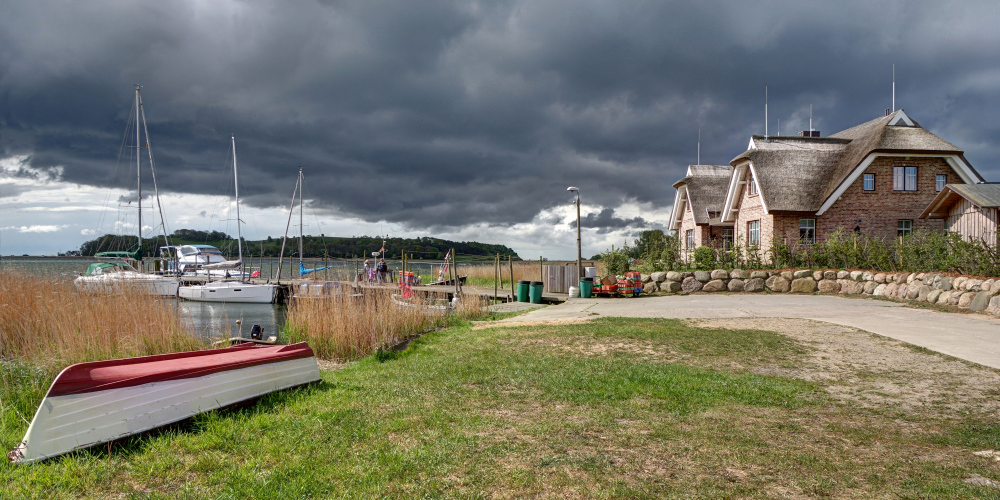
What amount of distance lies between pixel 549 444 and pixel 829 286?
1945 centimetres

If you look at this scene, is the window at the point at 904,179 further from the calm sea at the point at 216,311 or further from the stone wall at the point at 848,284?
the calm sea at the point at 216,311

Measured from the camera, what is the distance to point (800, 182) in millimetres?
27438

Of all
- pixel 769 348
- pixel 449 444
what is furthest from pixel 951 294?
pixel 449 444

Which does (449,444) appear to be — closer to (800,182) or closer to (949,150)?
(800,182)

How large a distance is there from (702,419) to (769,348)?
4.68 m

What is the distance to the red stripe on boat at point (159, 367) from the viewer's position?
483 cm

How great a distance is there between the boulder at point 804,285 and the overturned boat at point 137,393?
19.7 meters

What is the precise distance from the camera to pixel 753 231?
2925 centimetres

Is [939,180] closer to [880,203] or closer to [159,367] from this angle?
[880,203]

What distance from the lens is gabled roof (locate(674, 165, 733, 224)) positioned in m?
34.8

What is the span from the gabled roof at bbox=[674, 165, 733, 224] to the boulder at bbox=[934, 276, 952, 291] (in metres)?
18.2

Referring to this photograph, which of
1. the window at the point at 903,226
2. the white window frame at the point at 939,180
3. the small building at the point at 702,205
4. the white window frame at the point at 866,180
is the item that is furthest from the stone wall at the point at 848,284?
the white window frame at the point at 939,180

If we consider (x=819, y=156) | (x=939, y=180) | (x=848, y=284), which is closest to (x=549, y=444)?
(x=848, y=284)

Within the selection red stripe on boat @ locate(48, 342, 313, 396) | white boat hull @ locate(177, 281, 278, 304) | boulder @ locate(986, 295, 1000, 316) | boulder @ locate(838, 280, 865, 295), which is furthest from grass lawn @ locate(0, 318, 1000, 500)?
white boat hull @ locate(177, 281, 278, 304)
